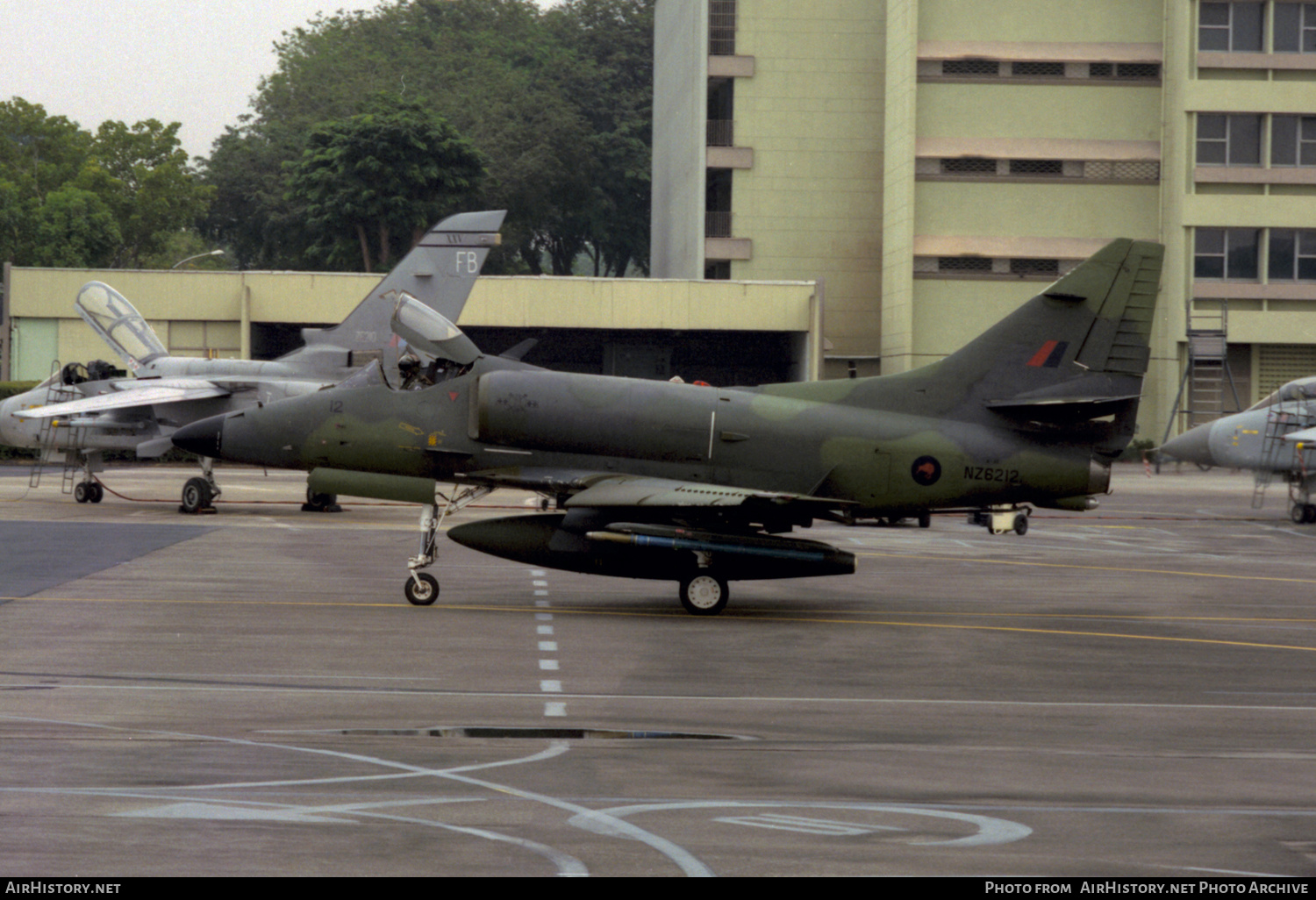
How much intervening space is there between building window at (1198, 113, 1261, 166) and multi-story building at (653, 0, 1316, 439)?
0.08m

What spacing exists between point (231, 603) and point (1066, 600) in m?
10.2

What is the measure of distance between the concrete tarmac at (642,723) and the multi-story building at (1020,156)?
43.7 metres

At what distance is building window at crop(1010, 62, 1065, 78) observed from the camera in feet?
204

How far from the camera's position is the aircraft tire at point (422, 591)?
1622 cm

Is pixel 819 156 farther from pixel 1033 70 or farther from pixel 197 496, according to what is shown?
pixel 197 496

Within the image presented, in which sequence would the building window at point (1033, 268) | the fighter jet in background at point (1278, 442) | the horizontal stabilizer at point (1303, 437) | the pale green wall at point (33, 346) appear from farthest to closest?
the building window at point (1033, 268), the pale green wall at point (33, 346), the fighter jet in background at point (1278, 442), the horizontal stabilizer at point (1303, 437)

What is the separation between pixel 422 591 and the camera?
16266 mm

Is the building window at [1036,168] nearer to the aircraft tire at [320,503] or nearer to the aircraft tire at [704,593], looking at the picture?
the aircraft tire at [320,503]

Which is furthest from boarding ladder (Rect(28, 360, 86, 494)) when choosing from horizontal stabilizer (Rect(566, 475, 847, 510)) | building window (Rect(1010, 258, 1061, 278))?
building window (Rect(1010, 258, 1061, 278))

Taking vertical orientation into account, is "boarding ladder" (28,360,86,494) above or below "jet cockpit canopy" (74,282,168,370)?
below

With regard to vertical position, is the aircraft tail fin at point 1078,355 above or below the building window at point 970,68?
below

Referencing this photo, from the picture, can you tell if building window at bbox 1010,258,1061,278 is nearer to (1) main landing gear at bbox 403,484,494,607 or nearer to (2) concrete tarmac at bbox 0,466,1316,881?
(2) concrete tarmac at bbox 0,466,1316,881

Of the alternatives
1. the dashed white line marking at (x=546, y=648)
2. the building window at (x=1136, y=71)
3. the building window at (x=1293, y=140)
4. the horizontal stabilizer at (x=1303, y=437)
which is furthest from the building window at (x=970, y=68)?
the dashed white line marking at (x=546, y=648)

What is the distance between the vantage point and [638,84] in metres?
98.8
